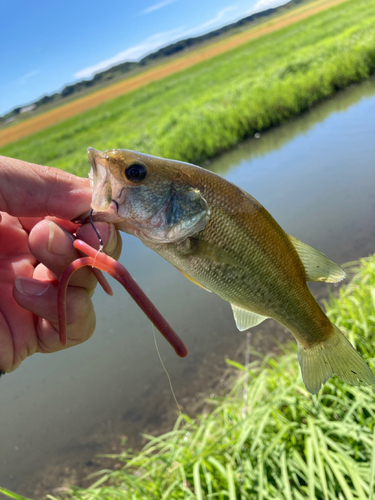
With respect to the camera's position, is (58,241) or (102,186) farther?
(58,241)

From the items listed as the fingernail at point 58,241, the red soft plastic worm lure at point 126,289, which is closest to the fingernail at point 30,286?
the fingernail at point 58,241

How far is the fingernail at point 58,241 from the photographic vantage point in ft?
4.60

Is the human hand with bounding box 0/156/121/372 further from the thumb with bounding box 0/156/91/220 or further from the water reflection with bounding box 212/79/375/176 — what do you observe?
the water reflection with bounding box 212/79/375/176

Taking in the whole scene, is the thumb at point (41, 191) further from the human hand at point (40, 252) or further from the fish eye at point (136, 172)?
the fish eye at point (136, 172)

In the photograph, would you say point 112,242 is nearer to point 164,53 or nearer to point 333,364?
point 333,364

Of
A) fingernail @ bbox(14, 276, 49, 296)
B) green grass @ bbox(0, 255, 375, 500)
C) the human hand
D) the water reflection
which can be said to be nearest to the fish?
the human hand

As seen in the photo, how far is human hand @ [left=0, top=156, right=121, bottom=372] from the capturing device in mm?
1423

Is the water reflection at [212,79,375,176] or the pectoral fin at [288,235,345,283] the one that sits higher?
the pectoral fin at [288,235,345,283]

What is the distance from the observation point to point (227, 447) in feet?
9.18

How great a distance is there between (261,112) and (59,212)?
1465 centimetres

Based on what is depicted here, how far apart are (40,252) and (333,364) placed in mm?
1155

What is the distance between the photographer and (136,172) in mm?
1285

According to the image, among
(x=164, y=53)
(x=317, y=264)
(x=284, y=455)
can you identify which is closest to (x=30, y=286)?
(x=317, y=264)

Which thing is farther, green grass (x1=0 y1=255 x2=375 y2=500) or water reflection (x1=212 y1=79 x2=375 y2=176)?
water reflection (x1=212 y1=79 x2=375 y2=176)
